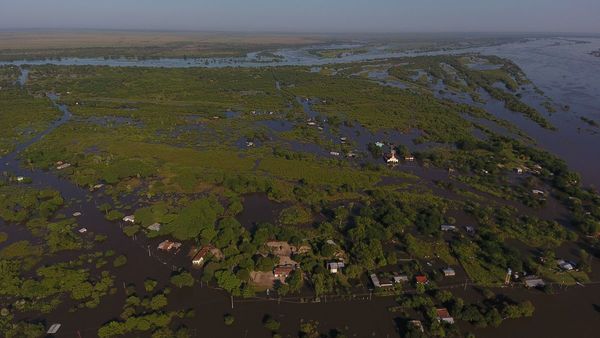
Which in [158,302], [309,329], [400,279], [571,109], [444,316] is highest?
[571,109]

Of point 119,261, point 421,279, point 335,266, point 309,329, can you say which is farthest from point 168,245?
point 421,279

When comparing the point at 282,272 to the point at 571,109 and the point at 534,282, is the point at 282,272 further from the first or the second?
the point at 571,109

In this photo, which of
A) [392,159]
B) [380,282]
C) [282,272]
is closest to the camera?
[380,282]

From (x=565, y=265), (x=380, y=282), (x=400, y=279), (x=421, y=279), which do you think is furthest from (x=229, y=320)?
(x=565, y=265)

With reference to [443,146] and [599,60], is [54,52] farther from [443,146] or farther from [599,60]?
[599,60]

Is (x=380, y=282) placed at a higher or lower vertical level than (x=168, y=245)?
lower

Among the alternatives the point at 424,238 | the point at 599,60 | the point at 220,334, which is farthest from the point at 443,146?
the point at 599,60

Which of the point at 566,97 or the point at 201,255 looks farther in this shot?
the point at 566,97

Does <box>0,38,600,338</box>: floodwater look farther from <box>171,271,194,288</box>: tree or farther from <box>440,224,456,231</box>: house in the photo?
<box>440,224,456,231</box>: house

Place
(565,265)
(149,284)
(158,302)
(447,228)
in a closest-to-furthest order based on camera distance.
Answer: (158,302), (149,284), (565,265), (447,228)
